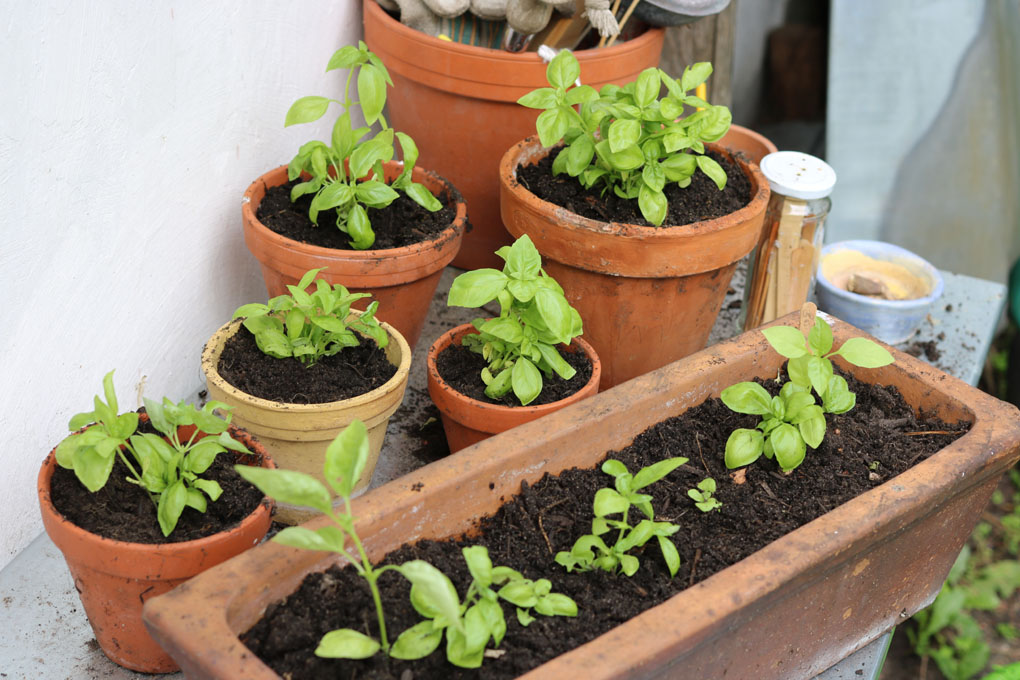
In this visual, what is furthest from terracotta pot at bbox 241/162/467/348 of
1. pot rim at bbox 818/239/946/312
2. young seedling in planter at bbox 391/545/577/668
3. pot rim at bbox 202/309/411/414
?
pot rim at bbox 818/239/946/312

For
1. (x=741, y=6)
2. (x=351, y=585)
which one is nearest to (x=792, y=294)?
(x=351, y=585)

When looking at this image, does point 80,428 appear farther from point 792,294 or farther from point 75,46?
point 792,294

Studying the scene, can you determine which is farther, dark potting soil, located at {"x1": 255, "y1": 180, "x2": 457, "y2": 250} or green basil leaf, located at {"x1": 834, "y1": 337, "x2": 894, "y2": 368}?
dark potting soil, located at {"x1": 255, "y1": 180, "x2": 457, "y2": 250}

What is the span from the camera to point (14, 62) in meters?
1.34

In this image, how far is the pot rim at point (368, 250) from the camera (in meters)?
1.68

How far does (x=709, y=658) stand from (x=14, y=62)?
1164mm

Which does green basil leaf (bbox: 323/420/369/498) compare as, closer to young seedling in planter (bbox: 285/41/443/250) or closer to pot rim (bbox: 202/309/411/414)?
pot rim (bbox: 202/309/411/414)

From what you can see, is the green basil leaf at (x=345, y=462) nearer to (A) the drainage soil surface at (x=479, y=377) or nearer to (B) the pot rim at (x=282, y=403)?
(B) the pot rim at (x=282, y=403)

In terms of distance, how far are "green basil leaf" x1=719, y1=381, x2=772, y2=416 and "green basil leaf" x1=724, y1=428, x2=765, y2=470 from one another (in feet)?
0.12

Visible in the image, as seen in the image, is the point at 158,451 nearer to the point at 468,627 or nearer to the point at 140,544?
the point at 140,544

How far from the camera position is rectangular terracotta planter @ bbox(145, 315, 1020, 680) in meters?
1.06

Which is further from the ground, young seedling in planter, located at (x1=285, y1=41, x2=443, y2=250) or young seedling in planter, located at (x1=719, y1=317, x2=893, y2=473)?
young seedling in planter, located at (x1=285, y1=41, x2=443, y2=250)

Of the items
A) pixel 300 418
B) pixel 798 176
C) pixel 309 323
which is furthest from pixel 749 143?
pixel 300 418

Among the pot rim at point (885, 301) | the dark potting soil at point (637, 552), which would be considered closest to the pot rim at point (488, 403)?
the dark potting soil at point (637, 552)
